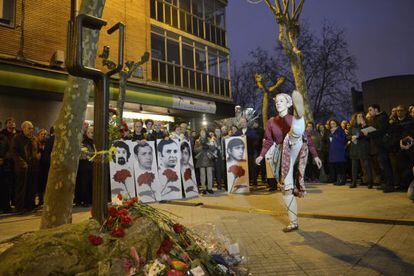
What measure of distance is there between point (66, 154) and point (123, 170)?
4589 mm

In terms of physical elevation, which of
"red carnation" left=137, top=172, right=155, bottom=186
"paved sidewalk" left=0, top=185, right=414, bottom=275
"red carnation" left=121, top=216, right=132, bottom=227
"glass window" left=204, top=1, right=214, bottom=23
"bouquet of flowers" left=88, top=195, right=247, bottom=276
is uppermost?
"glass window" left=204, top=1, right=214, bottom=23

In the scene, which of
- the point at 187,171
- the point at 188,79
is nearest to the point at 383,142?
the point at 187,171

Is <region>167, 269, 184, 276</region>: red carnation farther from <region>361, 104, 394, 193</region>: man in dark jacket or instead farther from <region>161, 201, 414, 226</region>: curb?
<region>361, 104, 394, 193</region>: man in dark jacket

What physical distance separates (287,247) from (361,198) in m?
4.60

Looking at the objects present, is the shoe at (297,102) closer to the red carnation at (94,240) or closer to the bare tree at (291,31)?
the red carnation at (94,240)

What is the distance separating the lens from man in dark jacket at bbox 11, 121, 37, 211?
8.55m

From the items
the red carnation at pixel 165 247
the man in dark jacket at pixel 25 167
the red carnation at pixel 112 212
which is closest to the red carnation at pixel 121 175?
the man in dark jacket at pixel 25 167

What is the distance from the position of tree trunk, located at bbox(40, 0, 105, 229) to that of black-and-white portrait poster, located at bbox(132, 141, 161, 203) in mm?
4599

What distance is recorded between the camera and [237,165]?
11109mm

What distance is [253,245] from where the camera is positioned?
464 centimetres

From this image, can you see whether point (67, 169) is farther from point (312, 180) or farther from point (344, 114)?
point (344, 114)

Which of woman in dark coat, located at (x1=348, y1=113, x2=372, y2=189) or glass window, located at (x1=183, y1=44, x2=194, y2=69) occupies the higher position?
glass window, located at (x1=183, y1=44, x2=194, y2=69)

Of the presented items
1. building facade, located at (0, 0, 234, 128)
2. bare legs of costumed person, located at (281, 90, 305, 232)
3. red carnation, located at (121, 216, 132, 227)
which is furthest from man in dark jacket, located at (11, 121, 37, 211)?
red carnation, located at (121, 216, 132, 227)

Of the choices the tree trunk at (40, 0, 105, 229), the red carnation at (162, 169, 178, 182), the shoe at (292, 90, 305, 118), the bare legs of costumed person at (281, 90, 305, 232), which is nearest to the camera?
the tree trunk at (40, 0, 105, 229)
